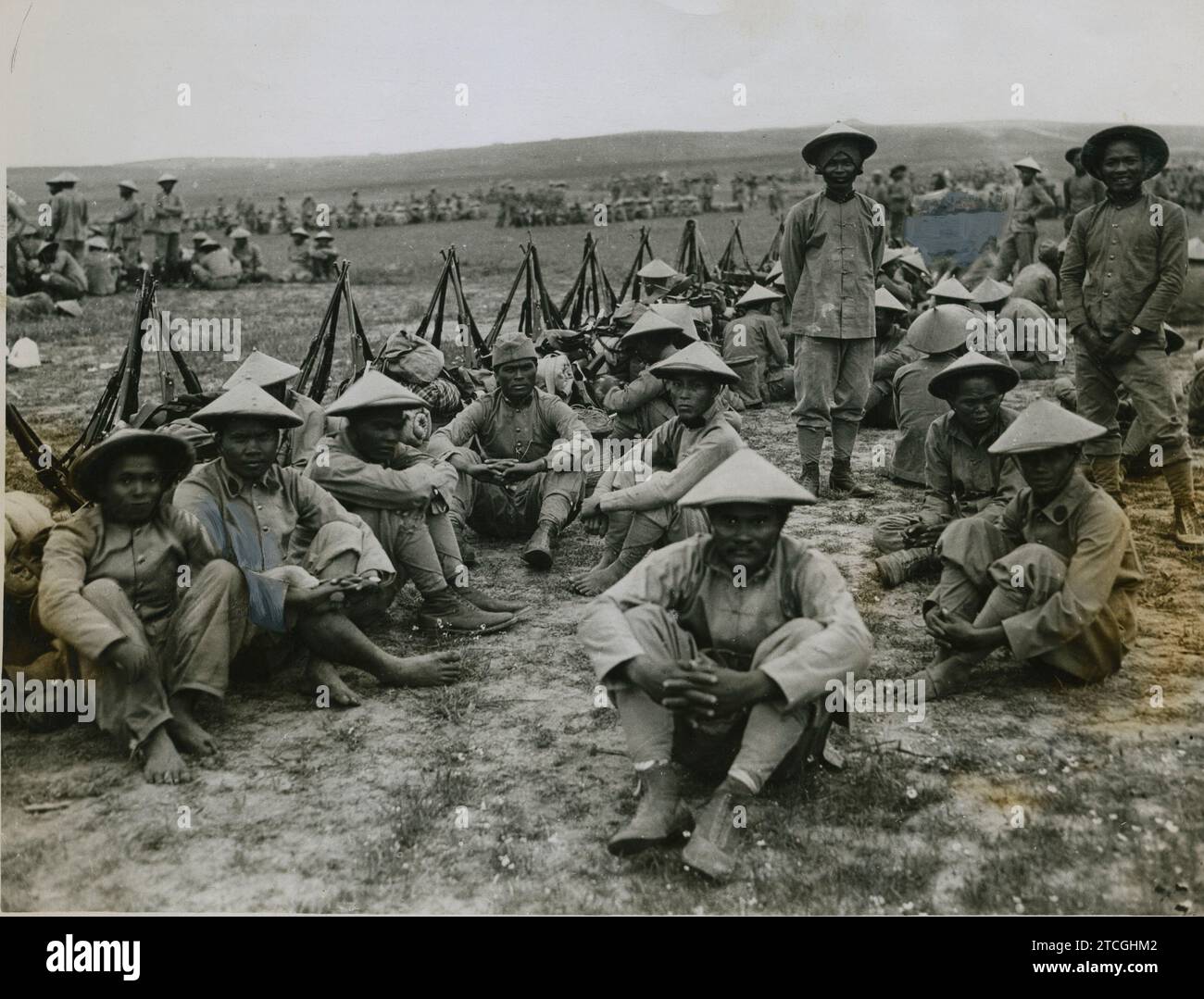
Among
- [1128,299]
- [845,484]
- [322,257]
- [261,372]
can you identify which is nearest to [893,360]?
[845,484]

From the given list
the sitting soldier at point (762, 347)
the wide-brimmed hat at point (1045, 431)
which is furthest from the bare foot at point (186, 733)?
the sitting soldier at point (762, 347)

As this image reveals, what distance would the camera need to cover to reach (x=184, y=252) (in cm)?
1808

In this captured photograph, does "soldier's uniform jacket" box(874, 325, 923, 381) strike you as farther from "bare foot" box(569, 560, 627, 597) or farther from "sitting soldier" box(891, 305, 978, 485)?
"bare foot" box(569, 560, 627, 597)

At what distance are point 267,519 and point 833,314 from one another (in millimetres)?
4308

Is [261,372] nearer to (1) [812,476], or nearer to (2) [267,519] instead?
(2) [267,519]

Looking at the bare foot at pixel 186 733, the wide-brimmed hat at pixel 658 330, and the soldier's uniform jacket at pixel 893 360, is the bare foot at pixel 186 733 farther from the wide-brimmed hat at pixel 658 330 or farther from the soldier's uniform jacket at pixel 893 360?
the soldier's uniform jacket at pixel 893 360

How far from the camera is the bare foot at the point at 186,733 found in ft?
15.4

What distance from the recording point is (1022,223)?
48.7ft

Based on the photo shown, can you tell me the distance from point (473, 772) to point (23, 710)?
6.66 feet

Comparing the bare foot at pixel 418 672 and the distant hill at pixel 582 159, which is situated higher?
the distant hill at pixel 582 159

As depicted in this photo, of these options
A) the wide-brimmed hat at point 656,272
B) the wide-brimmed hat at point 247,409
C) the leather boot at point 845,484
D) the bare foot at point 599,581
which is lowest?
the bare foot at point 599,581

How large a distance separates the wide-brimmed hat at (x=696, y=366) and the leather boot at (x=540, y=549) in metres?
1.38

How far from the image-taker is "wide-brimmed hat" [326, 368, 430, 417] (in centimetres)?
578

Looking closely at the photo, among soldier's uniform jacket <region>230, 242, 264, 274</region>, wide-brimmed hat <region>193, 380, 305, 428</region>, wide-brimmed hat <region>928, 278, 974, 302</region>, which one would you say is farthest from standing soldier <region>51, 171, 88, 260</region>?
wide-brimmed hat <region>928, 278, 974, 302</region>
